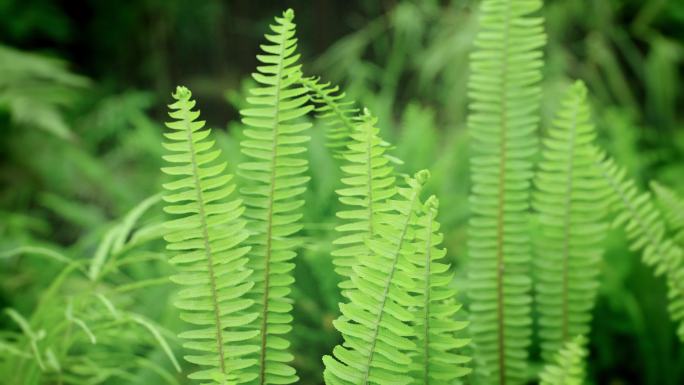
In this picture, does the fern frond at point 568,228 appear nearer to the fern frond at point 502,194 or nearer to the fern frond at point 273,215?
the fern frond at point 502,194

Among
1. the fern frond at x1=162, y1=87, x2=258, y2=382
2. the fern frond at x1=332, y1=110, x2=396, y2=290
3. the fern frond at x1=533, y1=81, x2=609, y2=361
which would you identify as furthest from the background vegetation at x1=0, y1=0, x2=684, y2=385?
the fern frond at x1=533, y1=81, x2=609, y2=361

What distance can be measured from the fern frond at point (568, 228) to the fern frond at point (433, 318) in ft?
0.64

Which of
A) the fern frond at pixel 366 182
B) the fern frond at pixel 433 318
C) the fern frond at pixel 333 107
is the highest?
the fern frond at pixel 333 107

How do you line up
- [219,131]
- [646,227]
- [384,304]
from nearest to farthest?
[384,304] → [646,227] → [219,131]

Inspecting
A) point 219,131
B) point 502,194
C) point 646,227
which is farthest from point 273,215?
point 219,131

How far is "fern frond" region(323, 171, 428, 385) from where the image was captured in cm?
51

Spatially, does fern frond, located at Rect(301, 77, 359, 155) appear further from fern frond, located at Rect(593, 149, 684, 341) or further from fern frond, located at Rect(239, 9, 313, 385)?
fern frond, located at Rect(593, 149, 684, 341)

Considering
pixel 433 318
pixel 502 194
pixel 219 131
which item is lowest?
pixel 433 318

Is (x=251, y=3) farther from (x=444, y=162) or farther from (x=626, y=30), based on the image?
(x=444, y=162)

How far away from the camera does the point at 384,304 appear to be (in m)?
0.52

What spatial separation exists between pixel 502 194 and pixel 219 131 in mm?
1128

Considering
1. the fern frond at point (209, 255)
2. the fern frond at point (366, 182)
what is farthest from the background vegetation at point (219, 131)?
the fern frond at point (366, 182)

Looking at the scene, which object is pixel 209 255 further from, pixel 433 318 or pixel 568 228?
pixel 568 228

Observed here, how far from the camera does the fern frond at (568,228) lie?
70 cm
